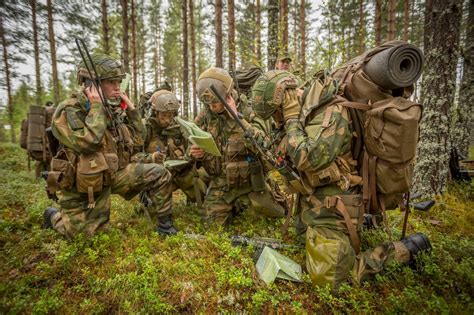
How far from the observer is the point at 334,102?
9.04ft

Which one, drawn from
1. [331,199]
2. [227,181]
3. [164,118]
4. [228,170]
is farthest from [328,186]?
[164,118]

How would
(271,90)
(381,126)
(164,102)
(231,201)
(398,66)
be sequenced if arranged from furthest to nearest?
(164,102) → (231,201) → (271,90) → (381,126) → (398,66)

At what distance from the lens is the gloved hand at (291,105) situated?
3023 mm

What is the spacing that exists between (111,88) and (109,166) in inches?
48.8

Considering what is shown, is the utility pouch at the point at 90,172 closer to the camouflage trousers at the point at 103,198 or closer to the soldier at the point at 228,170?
the camouflage trousers at the point at 103,198

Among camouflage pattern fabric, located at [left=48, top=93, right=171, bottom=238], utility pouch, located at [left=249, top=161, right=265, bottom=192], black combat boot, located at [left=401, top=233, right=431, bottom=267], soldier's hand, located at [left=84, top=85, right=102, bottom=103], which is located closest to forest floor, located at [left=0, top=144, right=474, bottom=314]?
black combat boot, located at [left=401, top=233, right=431, bottom=267]

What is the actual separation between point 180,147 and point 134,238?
7.91ft

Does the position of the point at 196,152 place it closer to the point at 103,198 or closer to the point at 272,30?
the point at 103,198

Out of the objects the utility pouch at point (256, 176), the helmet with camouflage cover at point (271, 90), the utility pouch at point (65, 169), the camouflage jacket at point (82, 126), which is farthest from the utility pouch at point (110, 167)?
the helmet with camouflage cover at point (271, 90)

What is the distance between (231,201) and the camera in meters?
4.75

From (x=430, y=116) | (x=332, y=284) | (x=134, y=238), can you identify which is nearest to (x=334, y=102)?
(x=332, y=284)

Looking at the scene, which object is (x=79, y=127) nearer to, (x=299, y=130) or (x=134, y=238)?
(x=134, y=238)

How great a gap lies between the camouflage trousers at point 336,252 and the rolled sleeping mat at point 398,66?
1.26 metres

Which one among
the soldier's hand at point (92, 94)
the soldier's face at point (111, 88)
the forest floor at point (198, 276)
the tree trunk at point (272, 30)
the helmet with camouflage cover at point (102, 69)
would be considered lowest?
the forest floor at point (198, 276)
